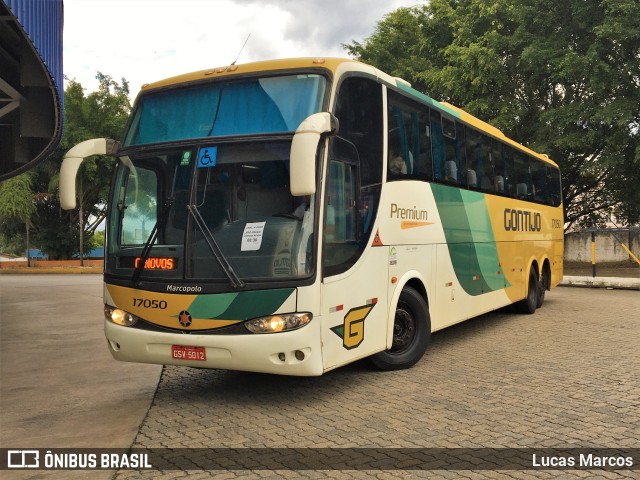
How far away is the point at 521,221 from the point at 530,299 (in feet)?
5.31

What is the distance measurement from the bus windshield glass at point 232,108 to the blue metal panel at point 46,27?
4.06 m

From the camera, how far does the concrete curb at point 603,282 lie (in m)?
17.8

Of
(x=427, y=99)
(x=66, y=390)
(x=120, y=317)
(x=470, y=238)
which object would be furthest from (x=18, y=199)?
(x=120, y=317)

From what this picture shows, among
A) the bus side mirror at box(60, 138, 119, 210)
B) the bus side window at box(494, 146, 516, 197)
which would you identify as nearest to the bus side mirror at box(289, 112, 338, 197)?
the bus side mirror at box(60, 138, 119, 210)

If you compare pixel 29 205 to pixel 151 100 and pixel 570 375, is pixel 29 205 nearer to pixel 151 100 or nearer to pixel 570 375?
pixel 151 100

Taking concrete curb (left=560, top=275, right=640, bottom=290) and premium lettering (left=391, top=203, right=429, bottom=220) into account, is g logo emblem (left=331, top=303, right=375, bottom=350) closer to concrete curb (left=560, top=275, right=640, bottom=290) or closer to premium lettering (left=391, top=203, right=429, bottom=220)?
premium lettering (left=391, top=203, right=429, bottom=220)

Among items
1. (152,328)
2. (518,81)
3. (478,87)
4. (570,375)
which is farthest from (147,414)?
(518,81)

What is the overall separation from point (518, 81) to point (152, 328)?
20.5 meters

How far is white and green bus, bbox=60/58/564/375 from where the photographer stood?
543cm

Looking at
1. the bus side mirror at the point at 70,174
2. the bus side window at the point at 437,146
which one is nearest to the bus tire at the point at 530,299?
the bus side window at the point at 437,146

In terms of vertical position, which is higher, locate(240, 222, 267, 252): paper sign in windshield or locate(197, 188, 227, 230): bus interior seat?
A: locate(197, 188, 227, 230): bus interior seat

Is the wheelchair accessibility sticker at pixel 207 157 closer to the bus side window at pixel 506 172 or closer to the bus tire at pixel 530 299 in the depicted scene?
the bus side window at pixel 506 172

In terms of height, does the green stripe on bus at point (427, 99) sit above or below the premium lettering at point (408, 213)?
above

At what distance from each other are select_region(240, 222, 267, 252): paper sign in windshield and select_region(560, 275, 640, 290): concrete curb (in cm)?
1553
